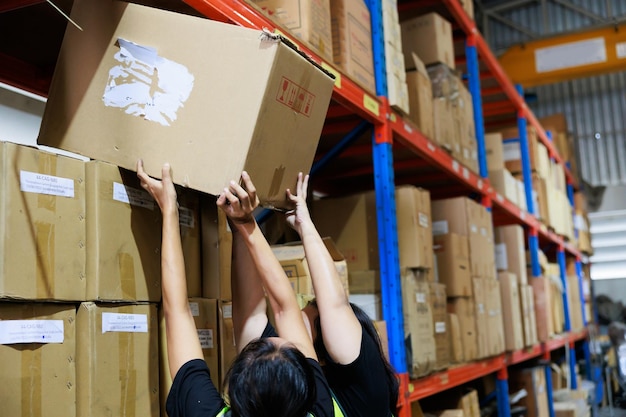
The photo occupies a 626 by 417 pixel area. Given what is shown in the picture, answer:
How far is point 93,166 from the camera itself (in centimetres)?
193

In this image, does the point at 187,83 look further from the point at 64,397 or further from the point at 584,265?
the point at 584,265

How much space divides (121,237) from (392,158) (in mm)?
2431

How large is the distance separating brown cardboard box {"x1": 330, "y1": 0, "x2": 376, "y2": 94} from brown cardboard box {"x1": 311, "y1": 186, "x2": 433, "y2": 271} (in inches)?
25.8

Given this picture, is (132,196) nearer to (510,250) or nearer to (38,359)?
(38,359)

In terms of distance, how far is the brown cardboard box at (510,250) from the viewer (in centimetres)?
596

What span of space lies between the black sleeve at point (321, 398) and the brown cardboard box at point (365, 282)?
1.89m

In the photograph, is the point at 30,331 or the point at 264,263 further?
the point at 264,263

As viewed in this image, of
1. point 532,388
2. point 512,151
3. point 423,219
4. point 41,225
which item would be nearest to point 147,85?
point 41,225

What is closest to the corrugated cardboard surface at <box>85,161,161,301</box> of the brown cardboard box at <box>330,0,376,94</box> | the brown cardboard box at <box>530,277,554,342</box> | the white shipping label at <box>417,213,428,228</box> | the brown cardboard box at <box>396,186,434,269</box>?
the brown cardboard box at <box>330,0,376,94</box>

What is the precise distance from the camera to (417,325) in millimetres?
3646

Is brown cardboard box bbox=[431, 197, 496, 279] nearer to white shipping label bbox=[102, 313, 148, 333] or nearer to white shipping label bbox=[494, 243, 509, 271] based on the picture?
white shipping label bbox=[494, 243, 509, 271]

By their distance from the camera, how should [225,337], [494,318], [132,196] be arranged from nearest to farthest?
[132,196]
[225,337]
[494,318]

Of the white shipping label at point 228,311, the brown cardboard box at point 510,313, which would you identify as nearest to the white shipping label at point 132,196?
the white shipping label at point 228,311

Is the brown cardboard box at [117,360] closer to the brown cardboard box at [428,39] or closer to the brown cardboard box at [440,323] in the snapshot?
the brown cardboard box at [440,323]
